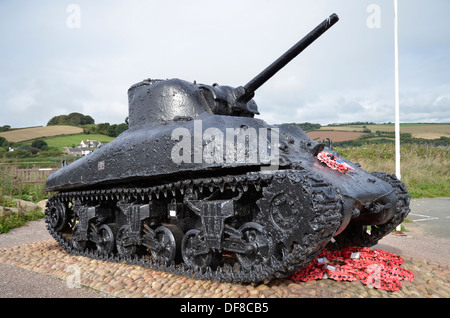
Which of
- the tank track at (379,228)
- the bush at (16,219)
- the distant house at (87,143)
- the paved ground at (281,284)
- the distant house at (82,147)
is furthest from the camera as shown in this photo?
the distant house at (87,143)

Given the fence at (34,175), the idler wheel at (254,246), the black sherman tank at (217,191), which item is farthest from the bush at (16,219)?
the idler wheel at (254,246)

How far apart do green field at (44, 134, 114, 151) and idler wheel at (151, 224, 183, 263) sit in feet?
86.0

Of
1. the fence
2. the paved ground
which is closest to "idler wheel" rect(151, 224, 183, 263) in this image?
the paved ground

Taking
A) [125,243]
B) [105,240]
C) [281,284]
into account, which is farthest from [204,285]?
[105,240]

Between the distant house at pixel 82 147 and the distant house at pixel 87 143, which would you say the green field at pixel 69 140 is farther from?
the distant house at pixel 82 147

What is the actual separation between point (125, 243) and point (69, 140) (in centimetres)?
2879

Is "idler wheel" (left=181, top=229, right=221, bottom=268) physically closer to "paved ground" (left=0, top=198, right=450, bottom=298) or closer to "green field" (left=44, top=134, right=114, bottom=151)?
"paved ground" (left=0, top=198, right=450, bottom=298)

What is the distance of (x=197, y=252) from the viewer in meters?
6.11

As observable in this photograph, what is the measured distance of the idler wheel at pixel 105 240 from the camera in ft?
25.2

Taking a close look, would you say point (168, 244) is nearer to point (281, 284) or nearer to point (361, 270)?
point (281, 284)

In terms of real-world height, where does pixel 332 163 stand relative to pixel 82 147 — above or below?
below

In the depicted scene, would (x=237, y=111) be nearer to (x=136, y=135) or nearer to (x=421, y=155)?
(x=136, y=135)

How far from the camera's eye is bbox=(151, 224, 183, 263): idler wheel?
6.50m

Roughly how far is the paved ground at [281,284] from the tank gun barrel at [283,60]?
3.70 meters
